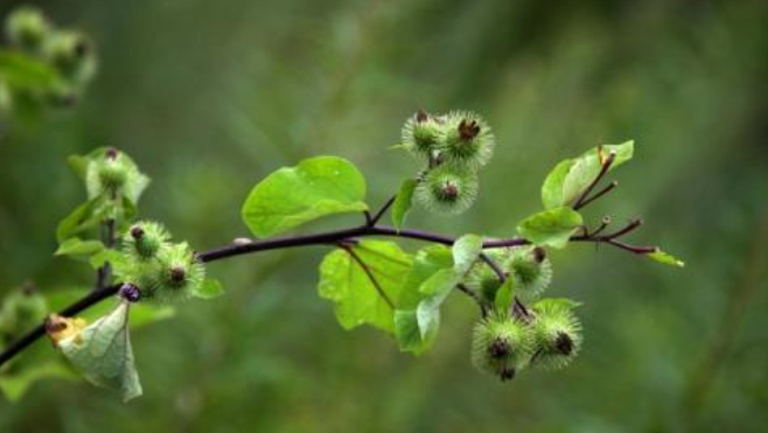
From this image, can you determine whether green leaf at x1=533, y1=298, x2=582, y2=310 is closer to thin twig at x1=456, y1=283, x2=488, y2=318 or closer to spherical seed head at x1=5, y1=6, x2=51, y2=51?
thin twig at x1=456, y1=283, x2=488, y2=318

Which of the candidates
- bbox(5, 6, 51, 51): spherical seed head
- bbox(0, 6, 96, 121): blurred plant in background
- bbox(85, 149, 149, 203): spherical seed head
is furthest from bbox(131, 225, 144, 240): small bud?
bbox(5, 6, 51, 51): spherical seed head

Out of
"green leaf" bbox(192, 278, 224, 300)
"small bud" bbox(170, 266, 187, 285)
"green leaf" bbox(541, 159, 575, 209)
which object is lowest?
"small bud" bbox(170, 266, 187, 285)

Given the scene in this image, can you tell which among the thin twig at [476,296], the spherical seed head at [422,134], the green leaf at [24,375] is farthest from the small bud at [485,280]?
the green leaf at [24,375]

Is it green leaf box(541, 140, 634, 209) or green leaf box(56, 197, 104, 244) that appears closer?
green leaf box(541, 140, 634, 209)

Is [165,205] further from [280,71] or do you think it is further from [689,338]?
[689,338]

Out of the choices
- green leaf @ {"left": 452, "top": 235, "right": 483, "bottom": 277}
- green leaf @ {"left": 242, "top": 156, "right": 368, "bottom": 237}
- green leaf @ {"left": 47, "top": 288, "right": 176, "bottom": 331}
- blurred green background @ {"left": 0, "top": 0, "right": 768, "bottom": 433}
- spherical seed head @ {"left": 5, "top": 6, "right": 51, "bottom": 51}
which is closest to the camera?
green leaf @ {"left": 452, "top": 235, "right": 483, "bottom": 277}

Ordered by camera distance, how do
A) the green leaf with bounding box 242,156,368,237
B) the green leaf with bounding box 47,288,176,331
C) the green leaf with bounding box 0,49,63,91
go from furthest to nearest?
1. the green leaf with bounding box 0,49,63,91
2. the green leaf with bounding box 47,288,176,331
3. the green leaf with bounding box 242,156,368,237

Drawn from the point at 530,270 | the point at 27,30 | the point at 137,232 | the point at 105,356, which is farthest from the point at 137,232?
the point at 27,30
